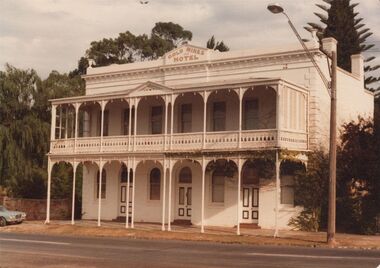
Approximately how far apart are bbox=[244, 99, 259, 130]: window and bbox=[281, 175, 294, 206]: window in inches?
123

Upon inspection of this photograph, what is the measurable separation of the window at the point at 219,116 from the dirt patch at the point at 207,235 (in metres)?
5.71

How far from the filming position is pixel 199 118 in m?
33.4

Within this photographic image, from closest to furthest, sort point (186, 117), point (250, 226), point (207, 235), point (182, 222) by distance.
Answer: point (207, 235), point (250, 226), point (182, 222), point (186, 117)

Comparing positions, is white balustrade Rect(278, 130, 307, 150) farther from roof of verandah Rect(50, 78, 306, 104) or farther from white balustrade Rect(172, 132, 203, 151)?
white balustrade Rect(172, 132, 203, 151)

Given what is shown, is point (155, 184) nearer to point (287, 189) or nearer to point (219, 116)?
point (219, 116)

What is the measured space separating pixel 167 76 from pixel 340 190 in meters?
12.1

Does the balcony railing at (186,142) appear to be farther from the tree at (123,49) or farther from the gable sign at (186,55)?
the tree at (123,49)

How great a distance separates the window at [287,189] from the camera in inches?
1182

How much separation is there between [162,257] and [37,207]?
877 inches

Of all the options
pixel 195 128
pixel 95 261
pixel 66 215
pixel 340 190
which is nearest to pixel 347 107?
pixel 340 190

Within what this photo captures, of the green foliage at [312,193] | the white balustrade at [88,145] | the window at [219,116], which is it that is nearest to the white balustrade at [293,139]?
the green foliage at [312,193]

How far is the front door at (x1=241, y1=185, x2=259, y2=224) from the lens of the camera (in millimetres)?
30906

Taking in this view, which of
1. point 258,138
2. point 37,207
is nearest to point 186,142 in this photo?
point 258,138

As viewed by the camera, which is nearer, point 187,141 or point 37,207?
point 187,141
